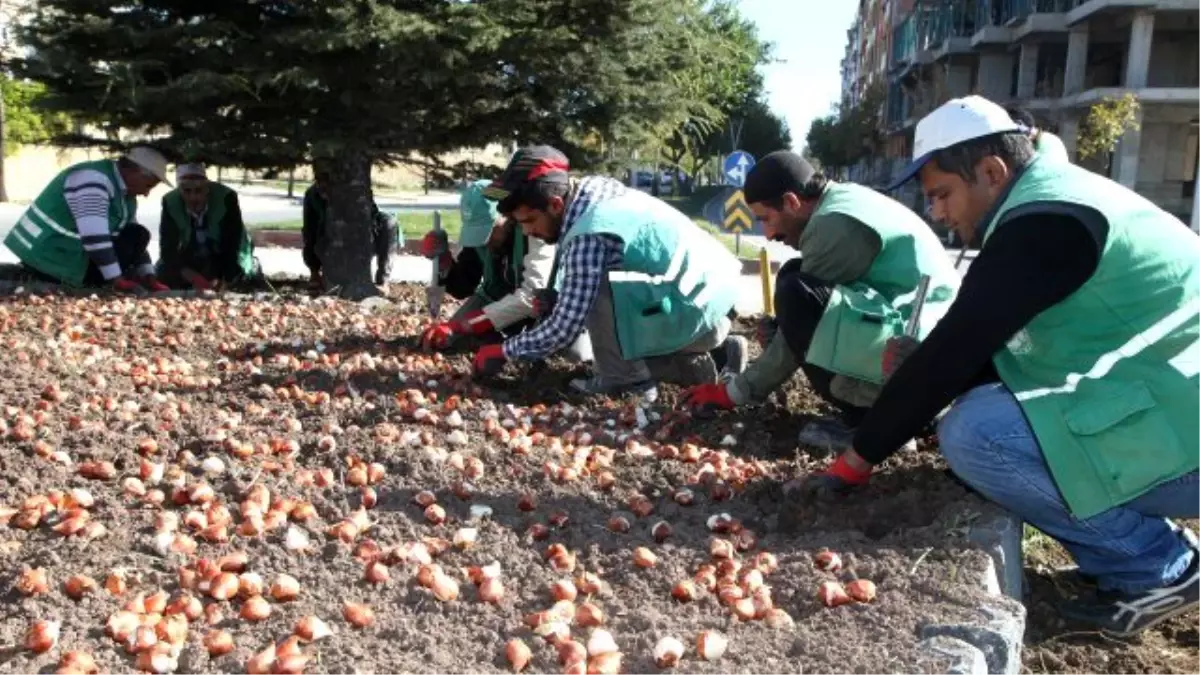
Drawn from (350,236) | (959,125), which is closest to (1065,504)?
(959,125)

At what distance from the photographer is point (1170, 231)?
2.58 metres

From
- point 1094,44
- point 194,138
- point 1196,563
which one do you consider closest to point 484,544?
point 1196,563

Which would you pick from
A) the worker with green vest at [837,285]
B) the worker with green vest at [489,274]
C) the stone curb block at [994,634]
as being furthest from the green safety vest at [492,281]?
the stone curb block at [994,634]

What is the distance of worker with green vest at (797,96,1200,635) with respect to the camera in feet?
8.02

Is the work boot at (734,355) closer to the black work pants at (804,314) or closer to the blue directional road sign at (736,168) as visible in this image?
the black work pants at (804,314)

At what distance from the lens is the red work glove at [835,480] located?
9.49 ft

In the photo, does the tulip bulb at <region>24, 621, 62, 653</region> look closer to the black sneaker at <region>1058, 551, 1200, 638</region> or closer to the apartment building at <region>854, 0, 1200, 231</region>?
the black sneaker at <region>1058, 551, 1200, 638</region>

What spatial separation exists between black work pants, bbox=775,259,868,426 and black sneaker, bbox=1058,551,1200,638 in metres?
1.18

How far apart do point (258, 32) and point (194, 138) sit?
75 centimetres

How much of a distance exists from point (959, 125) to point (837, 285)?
1117mm

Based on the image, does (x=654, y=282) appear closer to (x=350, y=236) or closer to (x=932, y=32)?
(x=350, y=236)

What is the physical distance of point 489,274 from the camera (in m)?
5.46

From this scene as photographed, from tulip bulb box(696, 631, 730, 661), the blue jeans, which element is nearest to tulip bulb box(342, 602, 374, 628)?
tulip bulb box(696, 631, 730, 661)

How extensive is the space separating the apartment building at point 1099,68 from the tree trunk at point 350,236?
22.5m
